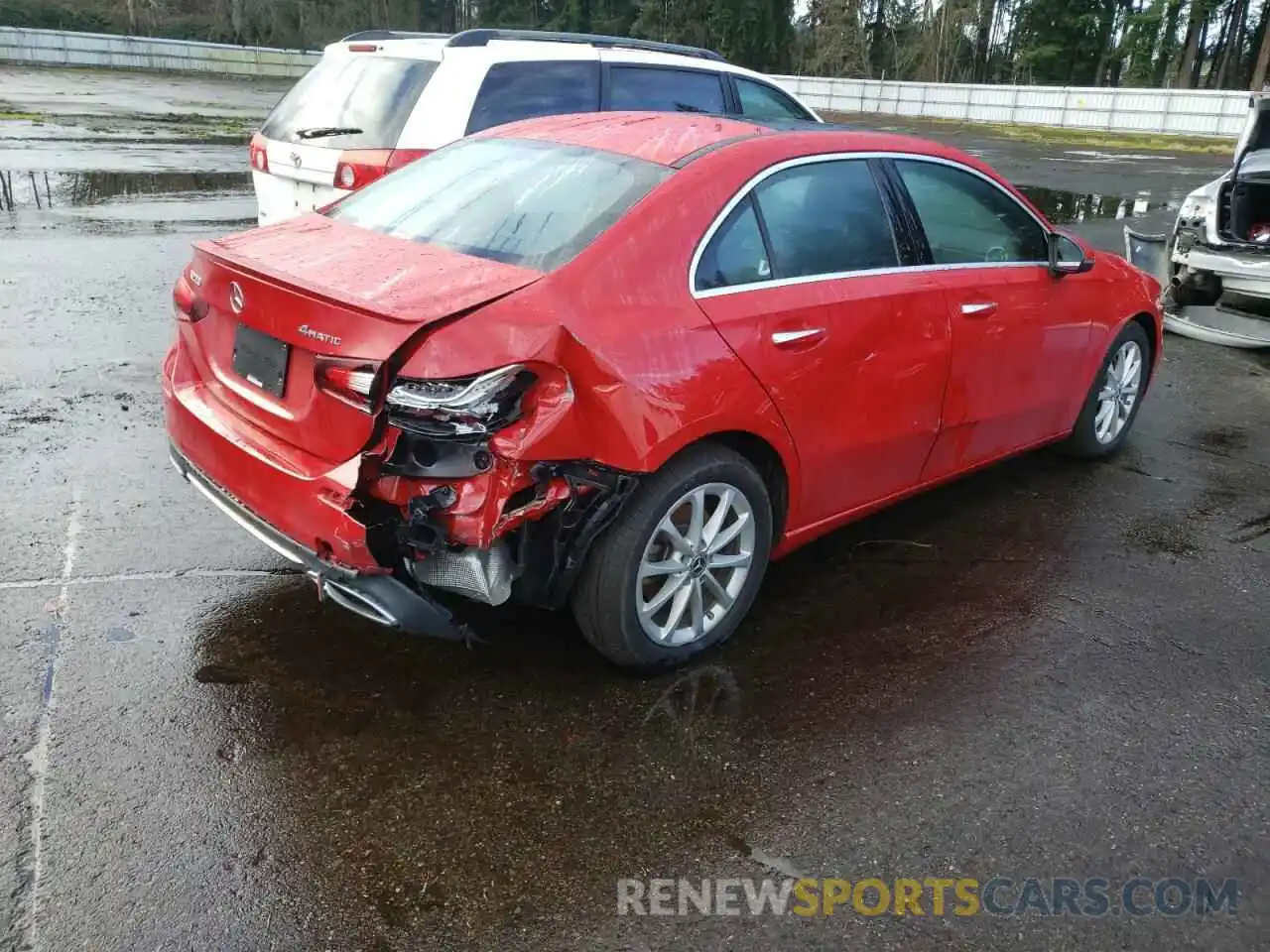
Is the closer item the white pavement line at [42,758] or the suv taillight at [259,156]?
the white pavement line at [42,758]

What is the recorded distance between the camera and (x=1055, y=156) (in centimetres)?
2428

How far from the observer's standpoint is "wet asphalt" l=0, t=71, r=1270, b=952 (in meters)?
2.53

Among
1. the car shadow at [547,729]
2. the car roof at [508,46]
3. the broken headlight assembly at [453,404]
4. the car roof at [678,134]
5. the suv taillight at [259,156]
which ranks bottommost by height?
the car shadow at [547,729]

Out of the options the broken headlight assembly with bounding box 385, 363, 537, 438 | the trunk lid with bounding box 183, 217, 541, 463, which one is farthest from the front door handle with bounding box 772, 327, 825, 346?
the broken headlight assembly with bounding box 385, 363, 537, 438

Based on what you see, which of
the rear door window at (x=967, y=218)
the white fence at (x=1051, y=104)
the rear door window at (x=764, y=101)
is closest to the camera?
the rear door window at (x=967, y=218)

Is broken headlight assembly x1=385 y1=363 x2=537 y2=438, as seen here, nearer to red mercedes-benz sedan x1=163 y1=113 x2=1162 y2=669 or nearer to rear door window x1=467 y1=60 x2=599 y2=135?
red mercedes-benz sedan x1=163 y1=113 x2=1162 y2=669

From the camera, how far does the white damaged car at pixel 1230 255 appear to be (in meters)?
7.86

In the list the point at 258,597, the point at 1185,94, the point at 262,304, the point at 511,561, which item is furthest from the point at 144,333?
the point at 1185,94

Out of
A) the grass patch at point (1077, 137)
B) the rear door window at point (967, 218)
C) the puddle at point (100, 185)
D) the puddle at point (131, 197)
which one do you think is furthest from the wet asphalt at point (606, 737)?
the grass patch at point (1077, 137)

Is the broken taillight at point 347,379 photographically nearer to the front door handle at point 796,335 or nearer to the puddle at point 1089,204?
the front door handle at point 796,335

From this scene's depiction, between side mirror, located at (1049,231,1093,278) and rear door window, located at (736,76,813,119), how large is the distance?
370 cm

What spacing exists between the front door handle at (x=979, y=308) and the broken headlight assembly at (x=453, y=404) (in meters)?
2.15

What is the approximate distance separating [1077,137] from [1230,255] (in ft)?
88.1

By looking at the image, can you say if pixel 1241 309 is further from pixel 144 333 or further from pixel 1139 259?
pixel 144 333
